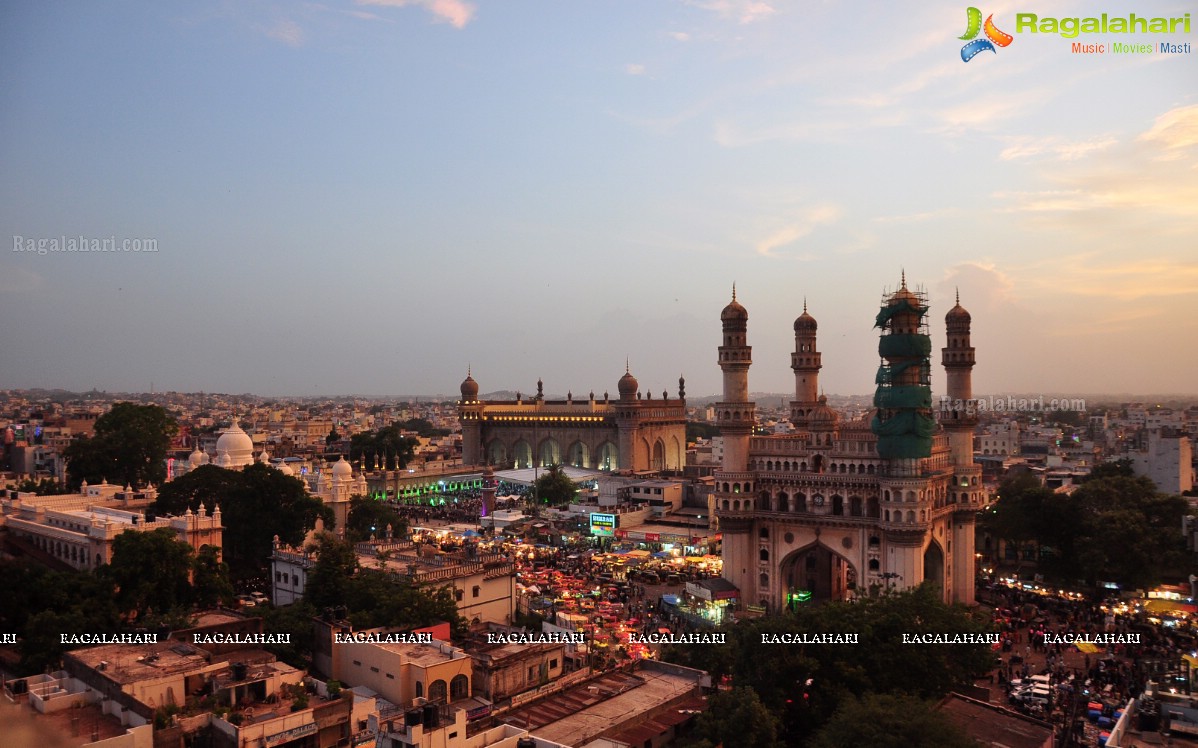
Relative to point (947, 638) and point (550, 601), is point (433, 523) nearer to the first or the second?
point (550, 601)

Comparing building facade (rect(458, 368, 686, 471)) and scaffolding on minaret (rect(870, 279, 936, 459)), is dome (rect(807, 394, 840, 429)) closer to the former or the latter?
scaffolding on minaret (rect(870, 279, 936, 459))

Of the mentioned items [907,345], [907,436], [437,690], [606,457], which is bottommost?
[437,690]

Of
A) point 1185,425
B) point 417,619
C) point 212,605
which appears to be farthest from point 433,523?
point 1185,425

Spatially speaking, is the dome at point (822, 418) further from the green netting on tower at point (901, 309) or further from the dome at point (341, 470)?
the dome at point (341, 470)

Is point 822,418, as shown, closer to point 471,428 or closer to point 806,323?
point 806,323

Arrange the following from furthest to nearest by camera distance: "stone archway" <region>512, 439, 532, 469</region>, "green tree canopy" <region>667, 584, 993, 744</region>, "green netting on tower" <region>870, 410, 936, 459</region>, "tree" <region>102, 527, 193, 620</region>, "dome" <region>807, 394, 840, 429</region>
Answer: "stone archway" <region>512, 439, 532, 469</region>
"dome" <region>807, 394, 840, 429</region>
"green netting on tower" <region>870, 410, 936, 459</region>
"tree" <region>102, 527, 193, 620</region>
"green tree canopy" <region>667, 584, 993, 744</region>

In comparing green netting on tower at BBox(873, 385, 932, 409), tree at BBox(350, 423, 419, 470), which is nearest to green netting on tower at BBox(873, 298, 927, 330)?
green netting on tower at BBox(873, 385, 932, 409)

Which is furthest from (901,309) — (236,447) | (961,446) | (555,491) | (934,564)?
(236,447)

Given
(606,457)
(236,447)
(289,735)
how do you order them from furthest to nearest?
1. (606,457)
2. (236,447)
3. (289,735)
